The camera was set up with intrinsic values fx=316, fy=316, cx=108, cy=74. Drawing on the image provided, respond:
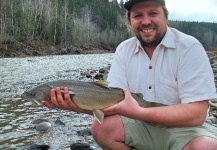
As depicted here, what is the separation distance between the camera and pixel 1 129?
279 inches

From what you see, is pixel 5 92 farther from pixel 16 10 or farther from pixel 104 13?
pixel 104 13

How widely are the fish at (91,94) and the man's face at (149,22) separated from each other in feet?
2.31

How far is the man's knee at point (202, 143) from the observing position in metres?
3.28

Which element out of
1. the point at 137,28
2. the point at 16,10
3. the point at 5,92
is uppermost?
the point at 16,10

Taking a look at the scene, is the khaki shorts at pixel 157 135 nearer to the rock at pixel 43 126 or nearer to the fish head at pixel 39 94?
the fish head at pixel 39 94

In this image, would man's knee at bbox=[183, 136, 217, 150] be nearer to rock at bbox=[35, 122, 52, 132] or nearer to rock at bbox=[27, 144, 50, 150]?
rock at bbox=[27, 144, 50, 150]

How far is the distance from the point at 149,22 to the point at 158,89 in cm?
79

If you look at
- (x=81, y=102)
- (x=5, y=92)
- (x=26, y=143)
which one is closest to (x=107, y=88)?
(x=81, y=102)

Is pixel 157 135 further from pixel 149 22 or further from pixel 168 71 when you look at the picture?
pixel 149 22

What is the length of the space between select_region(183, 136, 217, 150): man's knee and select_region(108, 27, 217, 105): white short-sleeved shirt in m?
0.44

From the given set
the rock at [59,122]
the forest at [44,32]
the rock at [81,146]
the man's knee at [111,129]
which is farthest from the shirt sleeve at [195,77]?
the forest at [44,32]

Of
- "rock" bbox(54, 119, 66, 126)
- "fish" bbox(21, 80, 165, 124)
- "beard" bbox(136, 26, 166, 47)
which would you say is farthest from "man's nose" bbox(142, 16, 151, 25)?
"rock" bbox(54, 119, 66, 126)

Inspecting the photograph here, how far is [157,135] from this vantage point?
12.4 ft

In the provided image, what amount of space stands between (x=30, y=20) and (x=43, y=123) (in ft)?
188
